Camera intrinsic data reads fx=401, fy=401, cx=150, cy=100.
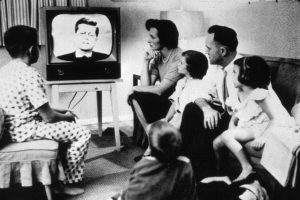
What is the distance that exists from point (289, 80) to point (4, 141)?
1.80 m

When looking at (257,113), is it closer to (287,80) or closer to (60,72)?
(287,80)

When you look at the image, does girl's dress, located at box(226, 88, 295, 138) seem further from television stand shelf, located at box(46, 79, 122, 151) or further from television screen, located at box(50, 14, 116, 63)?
television screen, located at box(50, 14, 116, 63)

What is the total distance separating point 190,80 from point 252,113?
599mm

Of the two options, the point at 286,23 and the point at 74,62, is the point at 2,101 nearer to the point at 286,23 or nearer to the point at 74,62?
the point at 74,62

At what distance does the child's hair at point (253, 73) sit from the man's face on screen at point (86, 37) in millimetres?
1326

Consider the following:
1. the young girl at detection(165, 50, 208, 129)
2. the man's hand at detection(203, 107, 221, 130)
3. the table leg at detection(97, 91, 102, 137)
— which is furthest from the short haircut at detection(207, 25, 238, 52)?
the table leg at detection(97, 91, 102, 137)

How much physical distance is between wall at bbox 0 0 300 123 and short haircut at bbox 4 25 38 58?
1011mm

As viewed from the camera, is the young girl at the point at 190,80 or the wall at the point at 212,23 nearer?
the young girl at the point at 190,80

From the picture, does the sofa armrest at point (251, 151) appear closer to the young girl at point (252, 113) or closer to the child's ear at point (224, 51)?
the young girl at point (252, 113)

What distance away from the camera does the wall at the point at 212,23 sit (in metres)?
3.02

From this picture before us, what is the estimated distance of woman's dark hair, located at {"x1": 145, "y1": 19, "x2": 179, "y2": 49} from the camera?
3224 mm

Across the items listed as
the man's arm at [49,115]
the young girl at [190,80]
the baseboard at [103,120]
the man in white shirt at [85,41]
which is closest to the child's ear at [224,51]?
the young girl at [190,80]

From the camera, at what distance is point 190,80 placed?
286cm

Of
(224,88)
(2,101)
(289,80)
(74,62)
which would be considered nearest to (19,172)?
(2,101)
